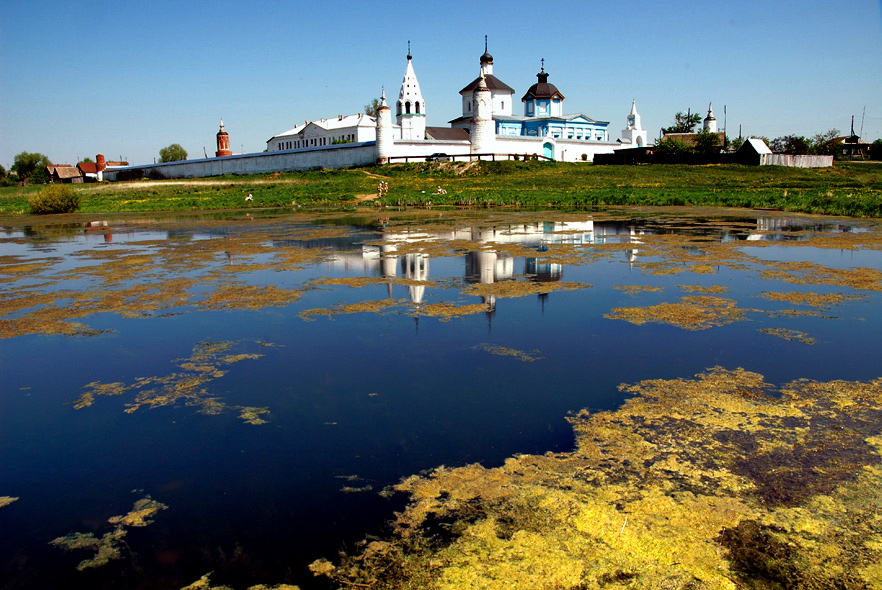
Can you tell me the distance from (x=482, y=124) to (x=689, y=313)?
5656 centimetres

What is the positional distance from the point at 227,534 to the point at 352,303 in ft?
18.8

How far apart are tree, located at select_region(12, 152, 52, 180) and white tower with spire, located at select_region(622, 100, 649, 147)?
10271 centimetres

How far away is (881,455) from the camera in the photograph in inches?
172

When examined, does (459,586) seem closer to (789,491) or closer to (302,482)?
(302,482)

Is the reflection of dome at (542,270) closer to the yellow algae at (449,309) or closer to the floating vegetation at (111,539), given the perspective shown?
the yellow algae at (449,309)

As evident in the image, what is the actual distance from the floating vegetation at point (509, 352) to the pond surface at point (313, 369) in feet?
0.12

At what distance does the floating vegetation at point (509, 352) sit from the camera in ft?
21.5

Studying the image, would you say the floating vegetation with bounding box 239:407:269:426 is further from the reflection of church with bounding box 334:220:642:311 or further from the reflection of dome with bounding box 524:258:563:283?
the reflection of dome with bounding box 524:258:563:283

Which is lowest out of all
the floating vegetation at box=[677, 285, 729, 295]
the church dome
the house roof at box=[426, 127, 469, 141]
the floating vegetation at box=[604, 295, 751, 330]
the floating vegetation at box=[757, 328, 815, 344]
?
the floating vegetation at box=[757, 328, 815, 344]

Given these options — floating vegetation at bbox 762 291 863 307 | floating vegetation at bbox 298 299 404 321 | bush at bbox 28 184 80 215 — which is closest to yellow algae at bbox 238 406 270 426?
floating vegetation at bbox 298 299 404 321

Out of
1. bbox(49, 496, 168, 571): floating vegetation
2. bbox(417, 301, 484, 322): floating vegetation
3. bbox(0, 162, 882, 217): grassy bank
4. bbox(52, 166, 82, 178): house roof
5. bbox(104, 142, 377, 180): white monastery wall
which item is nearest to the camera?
bbox(49, 496, 168, 571): floating vegetation

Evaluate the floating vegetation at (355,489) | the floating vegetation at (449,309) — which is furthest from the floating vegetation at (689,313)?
the floating vegetation at (355,489)

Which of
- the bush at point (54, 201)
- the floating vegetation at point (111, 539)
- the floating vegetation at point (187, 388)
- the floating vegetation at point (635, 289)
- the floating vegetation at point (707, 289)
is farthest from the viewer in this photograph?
the bush at point (54, 201)

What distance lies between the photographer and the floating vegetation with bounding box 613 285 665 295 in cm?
968
